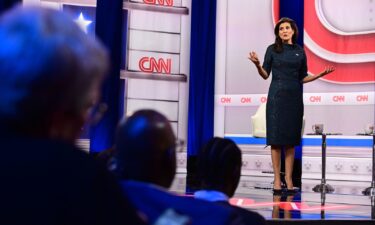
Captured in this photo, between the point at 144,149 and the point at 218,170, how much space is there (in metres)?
0.33

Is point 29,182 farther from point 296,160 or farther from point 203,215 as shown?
point 296,160

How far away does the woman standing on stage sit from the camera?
438cm

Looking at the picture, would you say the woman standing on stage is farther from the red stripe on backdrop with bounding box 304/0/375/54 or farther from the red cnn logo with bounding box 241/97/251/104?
the red cnn logo with bounding box 241/97/251/104

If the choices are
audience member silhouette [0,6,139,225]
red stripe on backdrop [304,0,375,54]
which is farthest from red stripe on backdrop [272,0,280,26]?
audience member silhouette [0,6,139,225]

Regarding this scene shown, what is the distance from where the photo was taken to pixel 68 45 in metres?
0.65

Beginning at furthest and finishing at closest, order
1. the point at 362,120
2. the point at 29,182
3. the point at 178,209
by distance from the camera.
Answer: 1. the point at 362,120
2. the point at 178,209
3. the point at 29,182

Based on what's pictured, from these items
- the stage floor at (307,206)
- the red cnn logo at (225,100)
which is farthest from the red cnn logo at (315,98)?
the stage floor at (307,206)

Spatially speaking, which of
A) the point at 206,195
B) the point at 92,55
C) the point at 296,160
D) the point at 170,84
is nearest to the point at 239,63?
the point at 170,84

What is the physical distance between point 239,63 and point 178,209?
22.2ft

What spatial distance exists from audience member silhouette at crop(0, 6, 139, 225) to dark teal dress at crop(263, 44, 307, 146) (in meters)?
3.80

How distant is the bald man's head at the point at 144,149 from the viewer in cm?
89

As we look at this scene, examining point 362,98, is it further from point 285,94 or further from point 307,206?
point 307,206

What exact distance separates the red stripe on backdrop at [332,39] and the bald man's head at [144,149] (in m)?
6.34

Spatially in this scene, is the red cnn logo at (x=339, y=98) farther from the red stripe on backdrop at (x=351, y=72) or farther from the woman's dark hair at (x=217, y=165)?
the woman's dark hair at (x=217, y=165)
